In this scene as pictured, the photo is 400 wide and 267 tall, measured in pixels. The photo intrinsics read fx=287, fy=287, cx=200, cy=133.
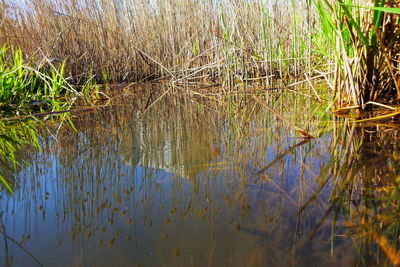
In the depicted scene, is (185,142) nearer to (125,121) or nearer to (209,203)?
(209,203)

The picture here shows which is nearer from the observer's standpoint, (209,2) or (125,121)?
(125,121)

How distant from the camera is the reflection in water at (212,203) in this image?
36cm

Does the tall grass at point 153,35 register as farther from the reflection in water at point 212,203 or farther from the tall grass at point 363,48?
the reflection in water at point 212,203

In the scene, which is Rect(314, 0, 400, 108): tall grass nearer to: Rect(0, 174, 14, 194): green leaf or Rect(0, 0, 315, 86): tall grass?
Rect(0, 174, 14, 194): green leaf

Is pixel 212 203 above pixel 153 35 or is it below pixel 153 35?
below

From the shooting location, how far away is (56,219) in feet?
1.57

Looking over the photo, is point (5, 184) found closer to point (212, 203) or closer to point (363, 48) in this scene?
point (212, 203)

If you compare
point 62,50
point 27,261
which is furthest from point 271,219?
point 62,50

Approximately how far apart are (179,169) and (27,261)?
34 cm

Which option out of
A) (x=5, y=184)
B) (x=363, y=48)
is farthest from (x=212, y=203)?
(x=363, y=48)

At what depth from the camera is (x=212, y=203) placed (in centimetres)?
48

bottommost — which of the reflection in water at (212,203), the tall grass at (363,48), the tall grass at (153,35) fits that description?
the reflection in water at (212,203)

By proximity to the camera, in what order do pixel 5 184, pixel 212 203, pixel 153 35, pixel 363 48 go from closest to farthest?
pixel 212 203 → pixel 5 184 → pixel 363 48 → pixel 153 35

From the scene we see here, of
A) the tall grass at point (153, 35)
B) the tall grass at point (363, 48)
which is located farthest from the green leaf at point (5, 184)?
the tall grass at point (153, 35)
